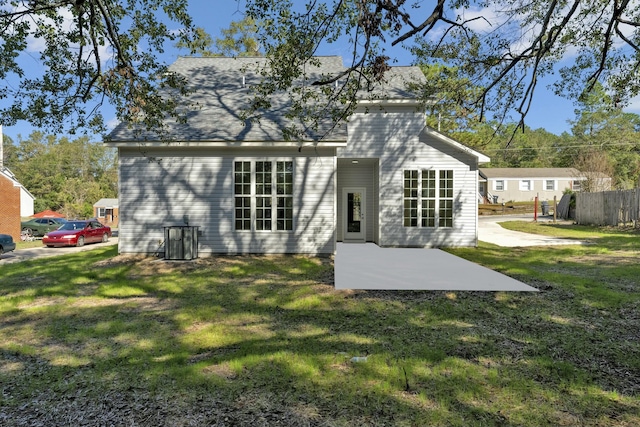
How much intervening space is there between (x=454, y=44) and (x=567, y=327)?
7.27 m

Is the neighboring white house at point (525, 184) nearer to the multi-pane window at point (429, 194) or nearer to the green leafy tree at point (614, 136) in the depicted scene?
the green leafy tree at point (614, 136)

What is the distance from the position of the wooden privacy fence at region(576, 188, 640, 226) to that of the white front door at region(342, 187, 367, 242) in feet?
47.6

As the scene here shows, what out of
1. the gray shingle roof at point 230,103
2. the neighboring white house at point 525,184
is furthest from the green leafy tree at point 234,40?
the neighboring white house at point 525,184

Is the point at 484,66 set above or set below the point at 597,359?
above

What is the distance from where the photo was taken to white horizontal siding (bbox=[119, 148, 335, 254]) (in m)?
12.1

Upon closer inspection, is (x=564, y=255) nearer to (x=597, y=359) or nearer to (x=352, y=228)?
(x=352, y=228)

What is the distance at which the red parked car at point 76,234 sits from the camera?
66.9 feet

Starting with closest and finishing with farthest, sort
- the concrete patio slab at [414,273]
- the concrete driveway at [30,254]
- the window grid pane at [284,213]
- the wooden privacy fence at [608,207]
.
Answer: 1. the concrete patio slab at [414,273]
2. the window grid pane at [284,213]
3. the concrete driveway at [30,254]
4. the wooden privacy fence at [608,207]

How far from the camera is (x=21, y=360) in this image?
4.26 meters

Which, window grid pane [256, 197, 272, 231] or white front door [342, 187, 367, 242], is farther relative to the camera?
white front door [342, 187, 367, 242]

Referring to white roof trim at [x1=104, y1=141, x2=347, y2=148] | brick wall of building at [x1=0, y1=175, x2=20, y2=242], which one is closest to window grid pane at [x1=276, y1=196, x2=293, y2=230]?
white roof trim at [x1=104, y1=141, x2=347, y2=148]

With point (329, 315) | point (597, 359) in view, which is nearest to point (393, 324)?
point (329, 315)

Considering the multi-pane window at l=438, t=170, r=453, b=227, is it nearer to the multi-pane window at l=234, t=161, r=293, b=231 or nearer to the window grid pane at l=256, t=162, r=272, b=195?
the multi-pane window at l=234, t=161, r=293, b=231

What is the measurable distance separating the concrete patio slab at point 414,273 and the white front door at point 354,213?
254 cm
